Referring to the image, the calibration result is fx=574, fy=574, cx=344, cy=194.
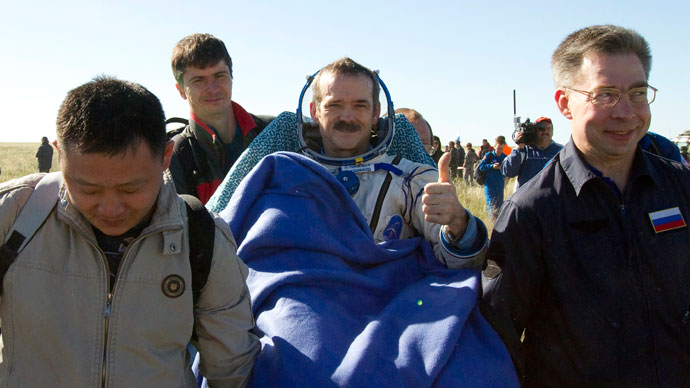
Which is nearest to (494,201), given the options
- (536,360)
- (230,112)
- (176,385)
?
(230,112)

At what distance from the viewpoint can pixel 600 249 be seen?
86.0 inches

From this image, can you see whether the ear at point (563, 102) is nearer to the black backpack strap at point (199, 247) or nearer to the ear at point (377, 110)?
the ear at point (377, 110)

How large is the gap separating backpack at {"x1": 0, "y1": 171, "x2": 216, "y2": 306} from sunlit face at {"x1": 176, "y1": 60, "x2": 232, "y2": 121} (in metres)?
1.91

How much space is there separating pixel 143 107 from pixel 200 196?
184 centimetres

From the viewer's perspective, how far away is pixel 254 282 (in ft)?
7.77

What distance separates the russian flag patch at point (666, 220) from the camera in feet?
7.22

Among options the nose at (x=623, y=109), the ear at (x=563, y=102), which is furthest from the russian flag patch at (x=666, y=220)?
the ear at (x=563, y=102)

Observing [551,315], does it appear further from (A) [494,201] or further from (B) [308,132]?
(A) [494,201]

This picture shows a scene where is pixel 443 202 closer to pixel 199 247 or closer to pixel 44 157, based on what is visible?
pixel 199 247

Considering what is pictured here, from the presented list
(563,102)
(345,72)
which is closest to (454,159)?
(345,72)

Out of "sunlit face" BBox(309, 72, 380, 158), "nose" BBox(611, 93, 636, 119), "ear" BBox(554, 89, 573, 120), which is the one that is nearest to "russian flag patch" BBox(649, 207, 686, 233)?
"nose" BBox(611, 93, 636, 119)

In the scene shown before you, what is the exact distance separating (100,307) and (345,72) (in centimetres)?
185

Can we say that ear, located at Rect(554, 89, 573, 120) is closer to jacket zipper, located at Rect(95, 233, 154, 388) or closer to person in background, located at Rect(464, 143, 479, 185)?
jacket zipper, located at Rect(95, 233, 154, 388)

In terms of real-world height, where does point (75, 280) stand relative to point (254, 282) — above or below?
above
